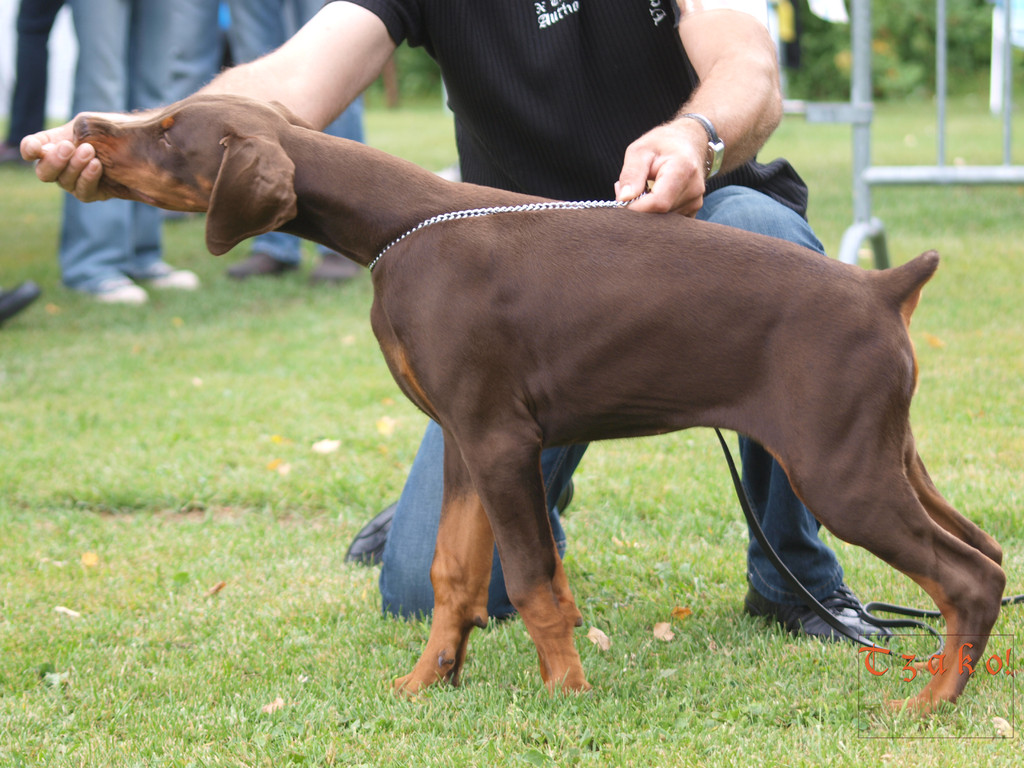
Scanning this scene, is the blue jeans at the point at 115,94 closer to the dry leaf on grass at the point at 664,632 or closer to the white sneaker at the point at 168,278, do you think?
the white sneaker at the point at 168,278

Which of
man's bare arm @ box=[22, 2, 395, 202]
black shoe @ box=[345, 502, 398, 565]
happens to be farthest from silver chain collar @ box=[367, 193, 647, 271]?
black shoe @ box=[345, 502, 398, 565]

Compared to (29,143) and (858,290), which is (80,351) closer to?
(29,143)

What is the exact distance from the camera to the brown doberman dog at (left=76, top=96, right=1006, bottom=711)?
216 cm

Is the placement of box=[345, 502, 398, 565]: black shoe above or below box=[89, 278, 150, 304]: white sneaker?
above

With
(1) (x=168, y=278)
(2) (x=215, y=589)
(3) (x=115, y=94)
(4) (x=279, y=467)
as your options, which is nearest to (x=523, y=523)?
(2) (x=215, y=589)

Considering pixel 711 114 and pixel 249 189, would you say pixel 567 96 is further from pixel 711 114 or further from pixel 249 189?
pixel 249 189

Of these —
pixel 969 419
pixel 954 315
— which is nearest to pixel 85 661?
pixel 969 419

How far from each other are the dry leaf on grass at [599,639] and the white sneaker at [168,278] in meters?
5.47

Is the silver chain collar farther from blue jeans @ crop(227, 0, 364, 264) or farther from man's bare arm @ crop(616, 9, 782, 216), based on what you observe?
blue jeans @ crop(227, 0, 364, 264)

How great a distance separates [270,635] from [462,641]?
0.68 m

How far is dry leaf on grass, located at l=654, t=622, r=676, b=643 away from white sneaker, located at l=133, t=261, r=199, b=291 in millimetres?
5498

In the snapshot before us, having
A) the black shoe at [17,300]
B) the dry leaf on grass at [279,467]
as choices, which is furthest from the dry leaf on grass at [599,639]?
the black shoe at [17,300]

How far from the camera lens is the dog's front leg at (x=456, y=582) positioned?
2.57 metres

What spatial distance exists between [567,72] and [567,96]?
6 cm
